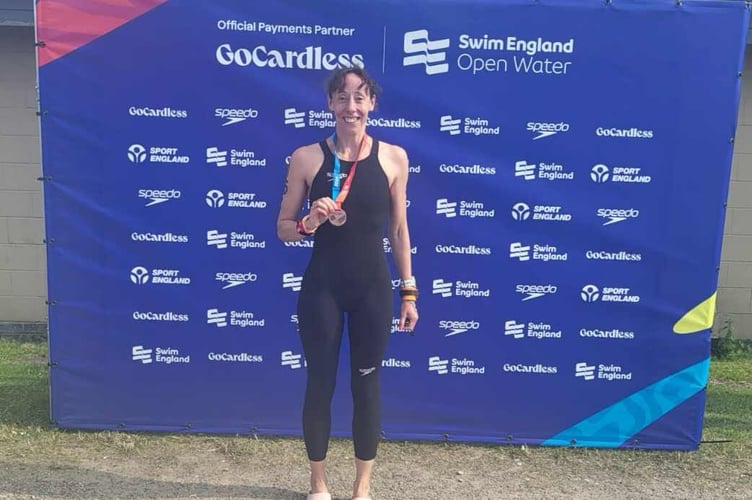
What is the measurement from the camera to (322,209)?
2.60 m

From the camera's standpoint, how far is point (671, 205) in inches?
143

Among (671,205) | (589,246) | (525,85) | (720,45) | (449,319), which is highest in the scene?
(720,45)

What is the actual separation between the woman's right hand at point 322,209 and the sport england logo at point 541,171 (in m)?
1.38

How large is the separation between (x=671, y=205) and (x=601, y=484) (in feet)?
4.94

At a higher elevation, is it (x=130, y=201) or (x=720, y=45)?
(x=720, y=45)

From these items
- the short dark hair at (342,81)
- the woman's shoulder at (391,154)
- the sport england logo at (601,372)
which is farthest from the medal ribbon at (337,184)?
the sport england logo at (601,372)

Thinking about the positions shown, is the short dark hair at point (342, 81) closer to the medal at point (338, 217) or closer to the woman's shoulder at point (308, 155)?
the woman's shoulder at point (308, 155)

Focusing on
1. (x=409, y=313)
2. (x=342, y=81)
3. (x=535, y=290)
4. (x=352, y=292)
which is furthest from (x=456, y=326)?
(x=342, y=81)

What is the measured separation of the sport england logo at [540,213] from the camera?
3652 mm

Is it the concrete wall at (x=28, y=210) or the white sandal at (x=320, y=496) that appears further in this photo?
the concrete wall at (x=28, y=210)

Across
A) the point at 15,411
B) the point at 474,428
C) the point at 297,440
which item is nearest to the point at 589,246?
the point at 474,428

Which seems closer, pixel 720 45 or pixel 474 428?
pixel 720 45

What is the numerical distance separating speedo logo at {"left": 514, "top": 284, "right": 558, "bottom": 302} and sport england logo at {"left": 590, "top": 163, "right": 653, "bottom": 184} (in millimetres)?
649

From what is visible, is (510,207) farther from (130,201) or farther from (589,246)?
(130,201)
